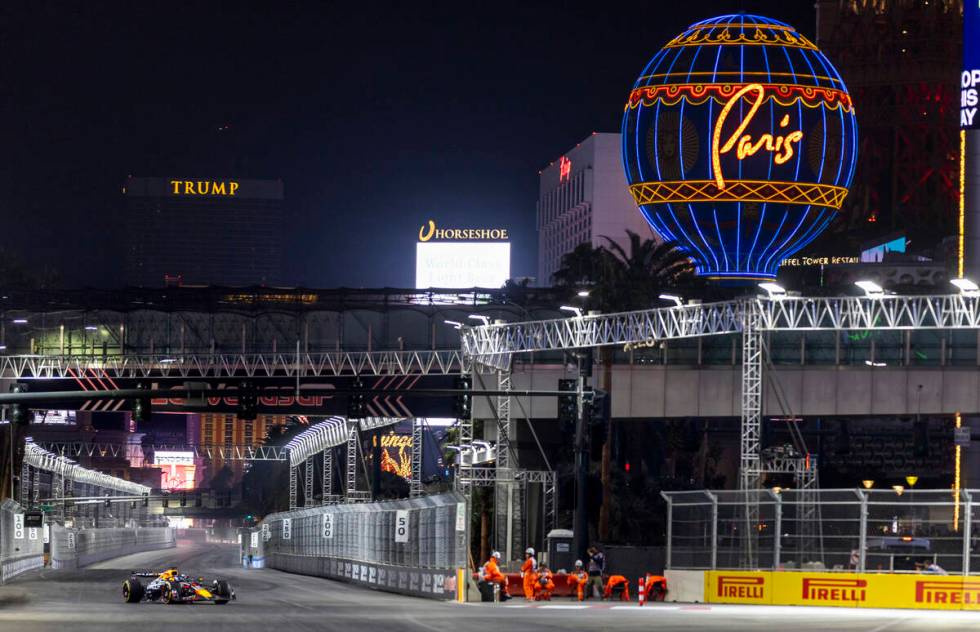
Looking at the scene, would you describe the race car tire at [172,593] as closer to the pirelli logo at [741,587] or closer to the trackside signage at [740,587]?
the trackside signage at [740,587]

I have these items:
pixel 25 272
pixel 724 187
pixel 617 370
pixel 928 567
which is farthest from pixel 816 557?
pixel 25 272

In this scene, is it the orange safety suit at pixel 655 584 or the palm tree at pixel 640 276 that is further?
the palm tree at pixel 640 276

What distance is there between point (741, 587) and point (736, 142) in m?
46.2

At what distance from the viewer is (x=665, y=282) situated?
334ft

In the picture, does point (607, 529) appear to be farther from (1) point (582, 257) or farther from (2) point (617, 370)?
(1) point (582, 257)

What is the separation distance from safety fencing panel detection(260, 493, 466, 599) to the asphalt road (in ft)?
5.76

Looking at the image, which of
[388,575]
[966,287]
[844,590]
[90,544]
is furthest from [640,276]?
[90,544]

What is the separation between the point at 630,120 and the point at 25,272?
90739 millimetres

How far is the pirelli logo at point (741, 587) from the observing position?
46.0m

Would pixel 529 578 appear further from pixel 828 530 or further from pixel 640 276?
pixel 640 276

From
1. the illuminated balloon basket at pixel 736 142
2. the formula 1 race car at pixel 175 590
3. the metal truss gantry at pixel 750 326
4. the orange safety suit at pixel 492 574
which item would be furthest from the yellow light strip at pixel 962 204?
the formula 1 race car at pixel 175 590

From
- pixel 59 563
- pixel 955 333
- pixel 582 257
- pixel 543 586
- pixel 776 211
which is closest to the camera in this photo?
pixel 543 586

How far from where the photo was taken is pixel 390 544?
58844mm

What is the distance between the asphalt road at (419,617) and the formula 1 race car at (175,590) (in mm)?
507
